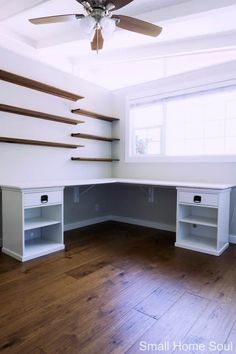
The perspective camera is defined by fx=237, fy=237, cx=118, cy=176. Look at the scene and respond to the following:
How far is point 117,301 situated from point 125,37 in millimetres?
3310

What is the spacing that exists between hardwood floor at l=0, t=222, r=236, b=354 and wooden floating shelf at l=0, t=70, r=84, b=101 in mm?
2084

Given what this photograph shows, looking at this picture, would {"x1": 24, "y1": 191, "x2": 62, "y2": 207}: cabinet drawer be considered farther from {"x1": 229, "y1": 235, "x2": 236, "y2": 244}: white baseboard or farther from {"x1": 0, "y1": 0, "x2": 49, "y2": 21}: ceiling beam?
{"x1": 229, "y1": 235, "x2": 236, "y2": 244}: white baseboard

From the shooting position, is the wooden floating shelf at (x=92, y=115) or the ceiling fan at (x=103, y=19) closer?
the ceiling fan at (x=103, y=19)

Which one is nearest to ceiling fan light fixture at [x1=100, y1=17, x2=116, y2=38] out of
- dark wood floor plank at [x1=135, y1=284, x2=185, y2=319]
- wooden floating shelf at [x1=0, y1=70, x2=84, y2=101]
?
wooden floating shelf at [x1=0, y1=70, x2=84, y2=101]

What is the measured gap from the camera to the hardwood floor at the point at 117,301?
53.5 inches

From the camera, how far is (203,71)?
130 inches

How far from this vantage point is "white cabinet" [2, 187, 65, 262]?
2518mm

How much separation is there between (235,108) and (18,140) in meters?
2.83

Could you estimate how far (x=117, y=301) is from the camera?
1778 millimetres

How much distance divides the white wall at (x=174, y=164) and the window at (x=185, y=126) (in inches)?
5.8

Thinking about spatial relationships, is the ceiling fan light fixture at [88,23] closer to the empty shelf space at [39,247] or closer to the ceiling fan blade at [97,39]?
the ceiling fan blade at [97,39]

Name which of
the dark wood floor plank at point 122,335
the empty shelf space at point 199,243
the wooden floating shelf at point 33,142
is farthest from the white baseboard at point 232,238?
the wooden floating shelf at point 33,142

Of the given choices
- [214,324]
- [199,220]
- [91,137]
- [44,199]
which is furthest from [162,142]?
[214,324]

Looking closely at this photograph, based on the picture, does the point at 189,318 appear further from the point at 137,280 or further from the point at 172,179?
the point at 172,179
